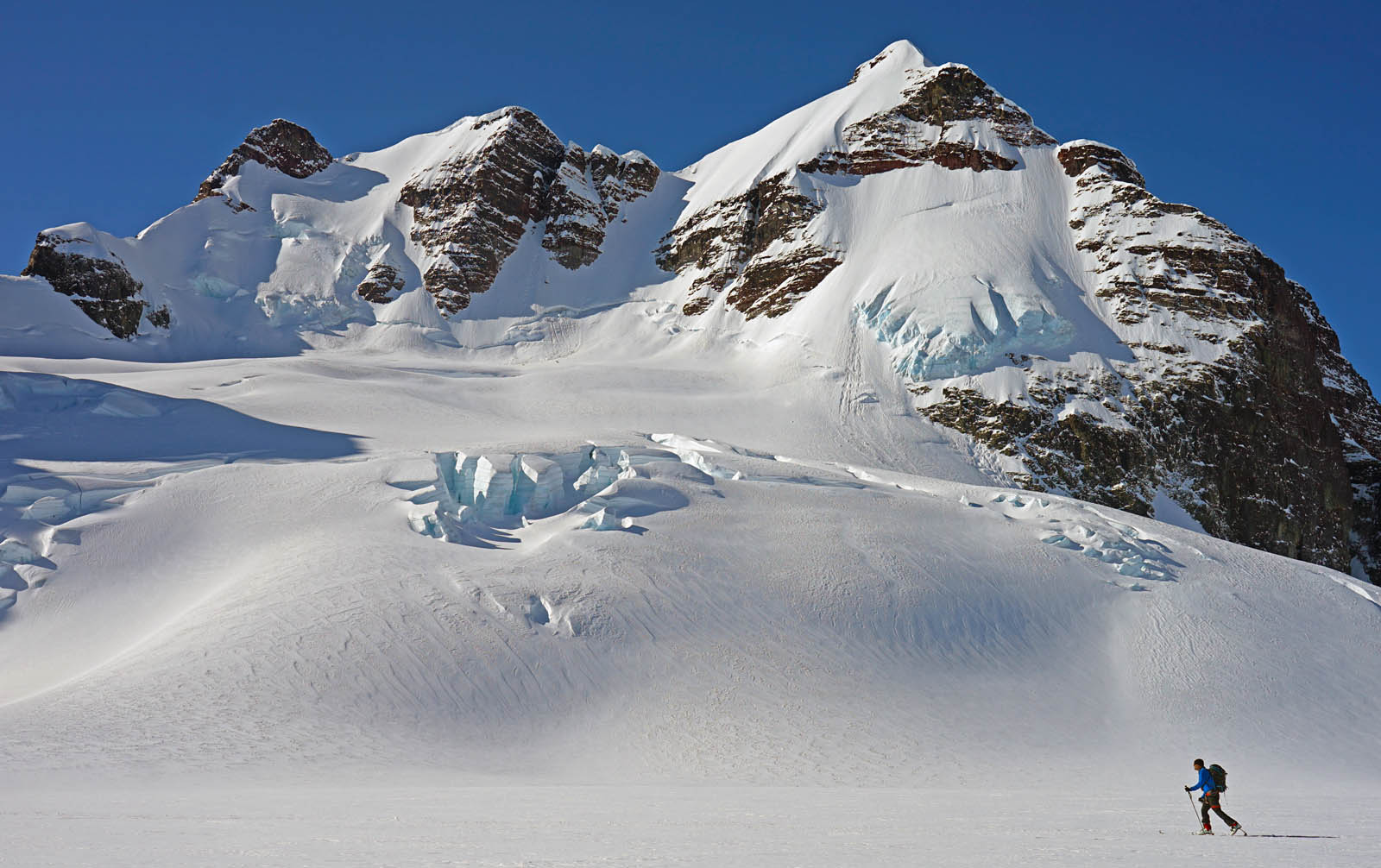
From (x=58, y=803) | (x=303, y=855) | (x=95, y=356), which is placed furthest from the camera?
(x=95, y=356)

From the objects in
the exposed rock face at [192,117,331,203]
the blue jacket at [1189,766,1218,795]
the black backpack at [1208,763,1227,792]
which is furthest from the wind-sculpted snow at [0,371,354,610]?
the exposed rock face at [192,117,331,203]

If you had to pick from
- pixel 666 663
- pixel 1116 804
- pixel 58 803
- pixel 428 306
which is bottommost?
pixel 58 803

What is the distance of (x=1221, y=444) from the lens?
6131 cm

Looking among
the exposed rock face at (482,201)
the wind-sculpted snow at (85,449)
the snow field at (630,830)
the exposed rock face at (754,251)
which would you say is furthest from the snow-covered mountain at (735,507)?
the exposed rock face at (482,201)

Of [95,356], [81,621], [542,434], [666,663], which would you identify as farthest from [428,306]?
[666,663]

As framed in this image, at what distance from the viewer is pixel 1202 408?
203ft

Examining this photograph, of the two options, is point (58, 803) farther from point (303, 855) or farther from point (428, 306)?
point (428, 306)

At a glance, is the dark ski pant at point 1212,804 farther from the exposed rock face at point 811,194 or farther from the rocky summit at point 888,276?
the exposed rock face at point 811,194

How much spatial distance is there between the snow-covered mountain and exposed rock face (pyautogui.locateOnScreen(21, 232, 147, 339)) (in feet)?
0.94

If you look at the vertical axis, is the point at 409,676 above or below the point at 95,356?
below

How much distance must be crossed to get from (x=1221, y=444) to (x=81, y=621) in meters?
61.7

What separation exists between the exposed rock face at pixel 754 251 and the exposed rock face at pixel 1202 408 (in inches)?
763

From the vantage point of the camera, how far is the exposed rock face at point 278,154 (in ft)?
325

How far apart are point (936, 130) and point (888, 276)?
25117 mm
